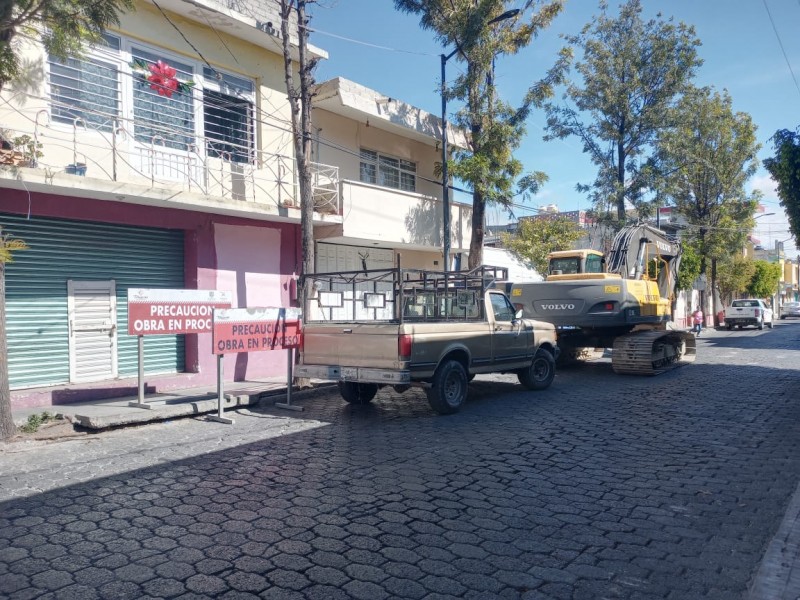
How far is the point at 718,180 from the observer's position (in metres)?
32.6

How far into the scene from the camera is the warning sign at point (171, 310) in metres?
9.16

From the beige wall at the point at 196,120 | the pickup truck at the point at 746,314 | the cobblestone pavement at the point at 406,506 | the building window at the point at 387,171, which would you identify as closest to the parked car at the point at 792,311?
the pickup truck at the point at 746,314

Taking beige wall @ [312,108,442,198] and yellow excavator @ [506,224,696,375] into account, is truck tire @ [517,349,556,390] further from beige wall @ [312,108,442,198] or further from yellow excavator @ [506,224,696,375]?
beige wall @ [312,108,442,198]

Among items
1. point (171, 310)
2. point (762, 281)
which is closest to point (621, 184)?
point (171, 310)

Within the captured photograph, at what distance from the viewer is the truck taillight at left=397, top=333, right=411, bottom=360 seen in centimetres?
836

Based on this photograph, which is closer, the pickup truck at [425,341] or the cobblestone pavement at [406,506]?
the cobblestone pavement at [406,506]

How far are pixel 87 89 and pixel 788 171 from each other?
41.2 ft

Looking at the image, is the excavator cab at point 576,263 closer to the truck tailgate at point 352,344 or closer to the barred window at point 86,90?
the truck tailgate at point 352,344

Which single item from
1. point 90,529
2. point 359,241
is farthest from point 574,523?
point 359,241

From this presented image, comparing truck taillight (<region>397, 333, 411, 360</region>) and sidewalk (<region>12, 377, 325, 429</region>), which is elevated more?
truck taillight (<region>397, 333, 411, 360</region>)

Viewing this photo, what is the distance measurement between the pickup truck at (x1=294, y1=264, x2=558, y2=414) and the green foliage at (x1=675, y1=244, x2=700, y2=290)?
22.8m

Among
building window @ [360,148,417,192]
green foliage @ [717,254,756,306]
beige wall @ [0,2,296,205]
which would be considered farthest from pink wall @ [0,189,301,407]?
green foliage @ [717,254,756,306]

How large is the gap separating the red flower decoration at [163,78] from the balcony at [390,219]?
13.2ft

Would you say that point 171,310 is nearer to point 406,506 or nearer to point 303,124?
point 303,124
